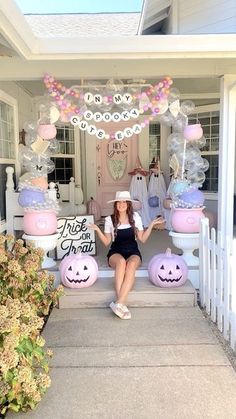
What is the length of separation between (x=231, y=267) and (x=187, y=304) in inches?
36.7

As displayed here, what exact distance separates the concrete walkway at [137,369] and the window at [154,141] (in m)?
4.74

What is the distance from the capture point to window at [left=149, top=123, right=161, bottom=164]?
26.0 feet

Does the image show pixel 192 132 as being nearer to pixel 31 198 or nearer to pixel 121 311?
pixel 31 198

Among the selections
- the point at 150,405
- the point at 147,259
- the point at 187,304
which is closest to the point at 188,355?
the point at 150,405

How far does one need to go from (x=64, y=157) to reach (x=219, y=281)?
513 cm

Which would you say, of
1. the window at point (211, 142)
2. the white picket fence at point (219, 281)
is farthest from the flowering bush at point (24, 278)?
the window at point (211, 142)

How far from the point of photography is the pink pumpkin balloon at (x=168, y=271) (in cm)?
390

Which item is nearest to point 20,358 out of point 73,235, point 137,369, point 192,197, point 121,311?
point 137,369

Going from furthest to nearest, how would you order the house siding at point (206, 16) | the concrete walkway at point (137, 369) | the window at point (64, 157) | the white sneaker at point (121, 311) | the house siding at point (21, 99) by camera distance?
the window at point (64, 157) < the house siding at point (206, 16) < the house siding at point (21, 99) < the white sneaker at point (121, 311) < the concrete walkway at point (137, 369)

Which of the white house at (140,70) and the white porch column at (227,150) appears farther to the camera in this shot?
the white porch column at (227,150)

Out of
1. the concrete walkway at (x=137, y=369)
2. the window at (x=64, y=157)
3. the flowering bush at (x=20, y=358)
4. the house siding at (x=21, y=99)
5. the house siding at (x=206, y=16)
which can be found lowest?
the concrete walkway at (x=137, y=369)

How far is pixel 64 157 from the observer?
7.78 meters

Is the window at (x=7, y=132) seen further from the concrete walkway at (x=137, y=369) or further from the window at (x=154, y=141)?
the window at (x=154, y=141)

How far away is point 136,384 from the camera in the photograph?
8.17 feet
